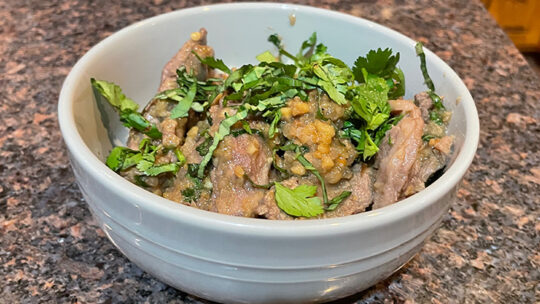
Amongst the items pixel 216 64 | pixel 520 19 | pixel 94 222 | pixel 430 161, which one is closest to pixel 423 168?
pixel 430 161

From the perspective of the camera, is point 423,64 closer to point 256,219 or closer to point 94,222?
point 256,219

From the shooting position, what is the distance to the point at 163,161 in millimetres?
1066

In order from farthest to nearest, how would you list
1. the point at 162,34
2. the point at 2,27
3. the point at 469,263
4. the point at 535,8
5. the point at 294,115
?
1. the point at 535,8
2. the point at 2,27
3. the point at 162,34
4. the point at 469,263
5. the point at 294,115

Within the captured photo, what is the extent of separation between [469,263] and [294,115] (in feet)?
1.75

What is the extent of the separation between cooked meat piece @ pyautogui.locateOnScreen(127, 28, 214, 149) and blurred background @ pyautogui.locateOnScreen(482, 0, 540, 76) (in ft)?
10.2

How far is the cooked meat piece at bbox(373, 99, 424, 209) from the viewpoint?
0.98 metres

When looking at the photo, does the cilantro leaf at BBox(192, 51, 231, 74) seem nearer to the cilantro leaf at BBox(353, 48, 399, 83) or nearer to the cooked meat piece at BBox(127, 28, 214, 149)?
the cooked meat piece at BBox(127, 28, 214, 149)

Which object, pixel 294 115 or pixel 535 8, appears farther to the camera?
pixel 535 8

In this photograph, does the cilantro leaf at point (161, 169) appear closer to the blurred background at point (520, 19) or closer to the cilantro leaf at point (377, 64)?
the cilantro leaf at point (377, 64)

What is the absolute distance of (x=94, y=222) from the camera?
1206 millimetres

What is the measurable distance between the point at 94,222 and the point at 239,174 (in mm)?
452

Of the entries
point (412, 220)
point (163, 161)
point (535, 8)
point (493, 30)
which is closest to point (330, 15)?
point (163, 161)

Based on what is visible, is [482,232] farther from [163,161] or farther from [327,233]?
[163,161]

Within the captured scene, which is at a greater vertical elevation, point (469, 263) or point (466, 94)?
point (466, 94)
